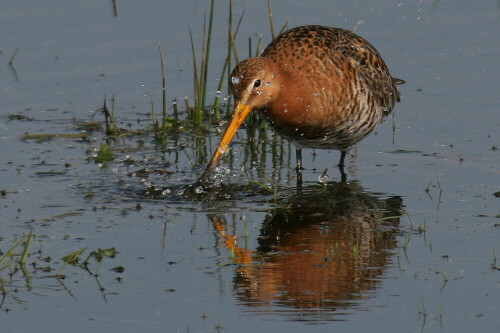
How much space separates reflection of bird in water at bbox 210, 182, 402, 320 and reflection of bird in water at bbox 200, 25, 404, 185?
51 centimetres

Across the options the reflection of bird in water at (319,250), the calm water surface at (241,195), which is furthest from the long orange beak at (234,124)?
the reflection of bird in water at (319,250)

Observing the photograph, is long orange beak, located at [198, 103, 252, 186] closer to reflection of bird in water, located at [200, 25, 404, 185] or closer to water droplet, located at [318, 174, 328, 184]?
reflection of bird in water, located at [200, 25, 404, 185]

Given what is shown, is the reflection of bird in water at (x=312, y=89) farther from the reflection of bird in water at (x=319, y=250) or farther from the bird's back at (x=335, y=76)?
the reflection of bird in water at (x=319, y=250)

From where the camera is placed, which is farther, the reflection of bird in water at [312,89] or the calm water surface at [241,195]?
the reflection of bird in water at [312,89]

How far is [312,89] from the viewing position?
8.18 m

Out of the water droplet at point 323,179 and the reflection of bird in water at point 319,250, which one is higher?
the water droplet at point 323,179

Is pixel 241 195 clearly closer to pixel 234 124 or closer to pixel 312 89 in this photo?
pixel 234 124

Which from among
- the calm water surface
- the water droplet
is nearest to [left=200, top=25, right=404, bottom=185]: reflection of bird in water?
the water droplet

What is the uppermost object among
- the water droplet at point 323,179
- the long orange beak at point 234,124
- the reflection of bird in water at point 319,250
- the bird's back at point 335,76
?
the bird's back at point 335,76

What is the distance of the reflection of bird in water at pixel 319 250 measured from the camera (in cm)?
624

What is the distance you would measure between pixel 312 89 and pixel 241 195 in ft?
3.40

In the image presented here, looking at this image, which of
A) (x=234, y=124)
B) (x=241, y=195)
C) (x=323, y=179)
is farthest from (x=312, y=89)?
(x=241, y=195)

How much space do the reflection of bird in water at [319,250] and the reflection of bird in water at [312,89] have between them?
0.51 m

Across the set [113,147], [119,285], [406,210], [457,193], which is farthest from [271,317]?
[113,147]
